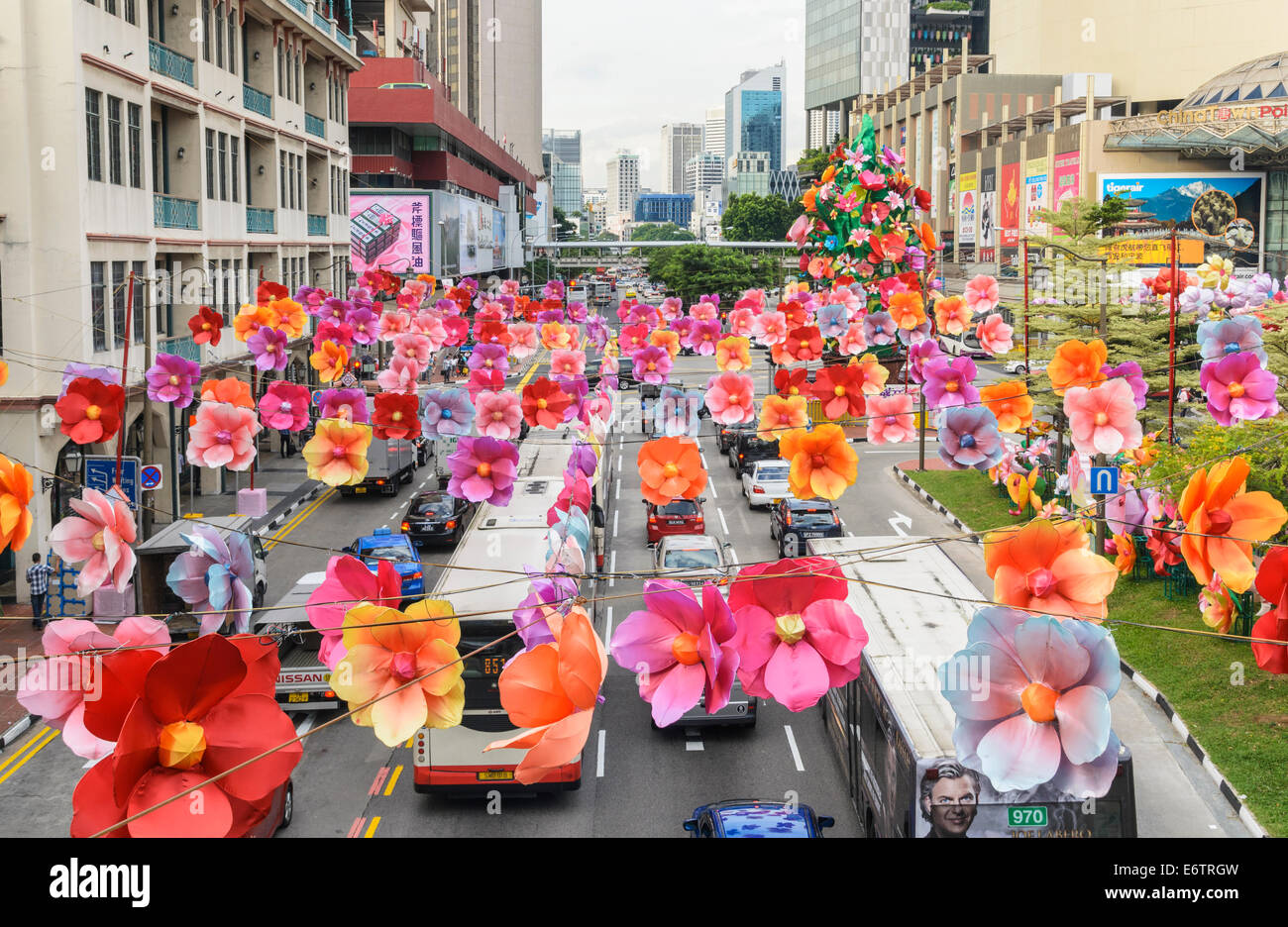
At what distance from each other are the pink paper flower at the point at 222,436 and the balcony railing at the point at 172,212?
16.6m

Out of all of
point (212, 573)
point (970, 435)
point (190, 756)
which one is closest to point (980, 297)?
point (970, 435)

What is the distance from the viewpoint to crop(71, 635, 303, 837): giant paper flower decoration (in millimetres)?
5215

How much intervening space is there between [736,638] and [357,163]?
70843 mm

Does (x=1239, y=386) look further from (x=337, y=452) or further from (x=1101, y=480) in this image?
(x=337, y=452)

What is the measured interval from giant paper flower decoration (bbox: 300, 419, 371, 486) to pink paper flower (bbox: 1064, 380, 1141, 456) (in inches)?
289

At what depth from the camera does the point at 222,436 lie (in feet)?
46.2

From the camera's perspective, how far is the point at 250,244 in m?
37.4

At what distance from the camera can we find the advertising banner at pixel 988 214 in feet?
308

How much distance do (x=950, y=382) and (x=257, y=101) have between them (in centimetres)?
3143

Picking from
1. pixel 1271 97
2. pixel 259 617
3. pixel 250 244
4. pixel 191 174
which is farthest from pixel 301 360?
pixel 1271 97

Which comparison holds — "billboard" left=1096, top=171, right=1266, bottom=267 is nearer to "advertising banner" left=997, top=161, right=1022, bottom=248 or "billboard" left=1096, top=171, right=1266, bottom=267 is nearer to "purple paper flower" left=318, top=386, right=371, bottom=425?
"advertising banner" left=997, top=161, right=1022, bottom=248

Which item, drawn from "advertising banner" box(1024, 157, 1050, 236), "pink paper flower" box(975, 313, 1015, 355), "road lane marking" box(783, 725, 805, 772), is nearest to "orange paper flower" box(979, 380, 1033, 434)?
"pink paper flower" box(975, 313, 1015, 355)

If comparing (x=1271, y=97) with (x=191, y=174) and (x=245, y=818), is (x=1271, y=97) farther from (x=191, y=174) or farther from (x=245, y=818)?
(x=245, y=818)

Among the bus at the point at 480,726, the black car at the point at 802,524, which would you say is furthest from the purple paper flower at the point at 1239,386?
the black car at the point at 802,524
